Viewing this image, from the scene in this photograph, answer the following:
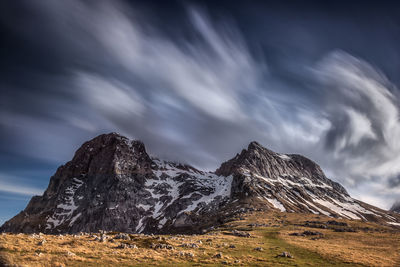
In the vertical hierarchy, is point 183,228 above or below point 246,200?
below

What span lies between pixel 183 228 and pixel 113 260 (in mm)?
153233

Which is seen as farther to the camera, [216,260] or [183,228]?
[183,228]

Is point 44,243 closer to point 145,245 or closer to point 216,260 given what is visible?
point 145,245

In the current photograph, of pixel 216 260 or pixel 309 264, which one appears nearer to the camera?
A: pixel 216 260

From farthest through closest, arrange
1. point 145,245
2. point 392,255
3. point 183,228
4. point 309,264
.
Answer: point 183,228, point 392,255, point 145,245, point 309,264

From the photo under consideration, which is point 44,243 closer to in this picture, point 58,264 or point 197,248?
point 58,264

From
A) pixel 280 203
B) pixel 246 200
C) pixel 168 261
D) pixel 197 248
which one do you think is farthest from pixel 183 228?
pixel 168 261

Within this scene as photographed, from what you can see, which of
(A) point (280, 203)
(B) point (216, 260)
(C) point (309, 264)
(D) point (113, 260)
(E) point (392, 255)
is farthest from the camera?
(A) point (280, 203)

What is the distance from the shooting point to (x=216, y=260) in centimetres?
3078

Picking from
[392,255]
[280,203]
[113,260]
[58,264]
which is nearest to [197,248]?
[113,260]

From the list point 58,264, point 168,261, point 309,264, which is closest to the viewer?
point 58,264

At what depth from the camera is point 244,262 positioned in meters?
30.9

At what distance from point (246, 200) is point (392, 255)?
140 m

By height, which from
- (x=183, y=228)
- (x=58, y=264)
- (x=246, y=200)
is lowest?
(x=183, y=228)
